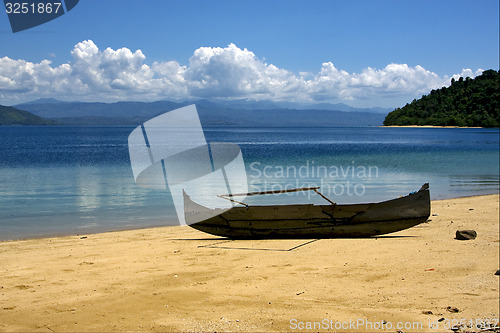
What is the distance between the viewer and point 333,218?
32.9 feet

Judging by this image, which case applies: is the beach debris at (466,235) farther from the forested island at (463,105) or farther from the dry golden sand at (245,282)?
the forested island at (463,105)

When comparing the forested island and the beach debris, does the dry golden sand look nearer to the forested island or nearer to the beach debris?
the beach debris

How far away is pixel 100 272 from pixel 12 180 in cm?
1977

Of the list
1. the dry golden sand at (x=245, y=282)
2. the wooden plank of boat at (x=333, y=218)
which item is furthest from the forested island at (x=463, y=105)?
the dry golden sand at (x=245, y=282)

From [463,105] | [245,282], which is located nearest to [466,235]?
[245,282]

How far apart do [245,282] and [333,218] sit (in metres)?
3.51

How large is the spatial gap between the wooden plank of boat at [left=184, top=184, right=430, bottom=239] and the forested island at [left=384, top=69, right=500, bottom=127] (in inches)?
5884

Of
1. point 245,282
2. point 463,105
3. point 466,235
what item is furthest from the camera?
point 463,105

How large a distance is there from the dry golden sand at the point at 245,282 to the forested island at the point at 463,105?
151 meters

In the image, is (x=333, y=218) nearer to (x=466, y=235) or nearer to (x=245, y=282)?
(x=466, y=235)

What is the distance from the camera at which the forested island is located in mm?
146125

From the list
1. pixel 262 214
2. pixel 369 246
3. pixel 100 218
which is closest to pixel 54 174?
pixel 100 218

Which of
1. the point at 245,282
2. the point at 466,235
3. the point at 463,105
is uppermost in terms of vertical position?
the point at 463,105

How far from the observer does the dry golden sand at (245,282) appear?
5555 millimetres
